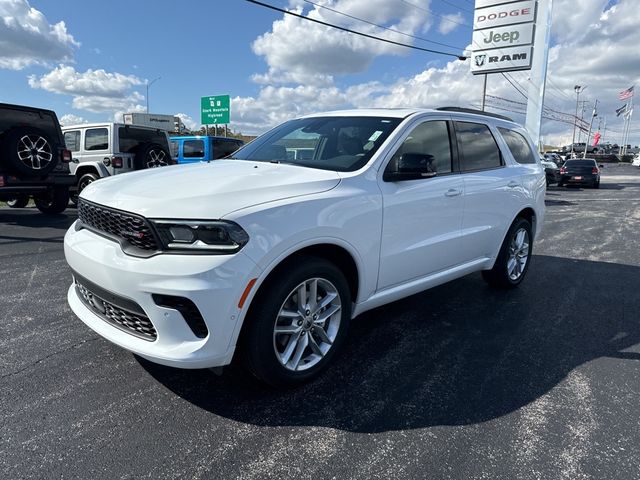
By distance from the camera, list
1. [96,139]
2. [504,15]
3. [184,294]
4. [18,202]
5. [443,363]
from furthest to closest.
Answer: [504,15]
[96,139]
[18,202]
[443,363]
[184,294]

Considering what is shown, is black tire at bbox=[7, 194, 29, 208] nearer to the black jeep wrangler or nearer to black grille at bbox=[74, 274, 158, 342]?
the black jeep wrangler

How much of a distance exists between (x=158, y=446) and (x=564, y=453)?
6.95 feet

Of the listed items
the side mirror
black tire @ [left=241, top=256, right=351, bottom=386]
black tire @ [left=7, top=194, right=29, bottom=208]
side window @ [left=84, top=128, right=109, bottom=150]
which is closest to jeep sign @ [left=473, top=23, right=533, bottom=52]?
side window @ [left=84, top=128, right=109, bottom=150]

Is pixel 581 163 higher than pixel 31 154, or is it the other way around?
pixel 581 163

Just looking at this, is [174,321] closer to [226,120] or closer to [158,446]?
[158,446]

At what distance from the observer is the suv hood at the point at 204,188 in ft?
7.83

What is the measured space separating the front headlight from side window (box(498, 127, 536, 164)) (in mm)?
3658

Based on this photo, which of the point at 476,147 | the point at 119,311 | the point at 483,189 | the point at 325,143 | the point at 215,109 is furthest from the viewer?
the point at 215,109

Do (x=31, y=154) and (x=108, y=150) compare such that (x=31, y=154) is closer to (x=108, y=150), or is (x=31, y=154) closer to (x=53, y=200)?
(x=53, y=200)

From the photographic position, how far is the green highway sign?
26500mm

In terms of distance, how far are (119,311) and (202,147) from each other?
11249mm

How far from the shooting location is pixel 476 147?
14.1ft

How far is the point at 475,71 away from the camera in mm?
23422

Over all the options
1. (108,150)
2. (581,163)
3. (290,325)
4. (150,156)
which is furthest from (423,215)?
(581,163)
